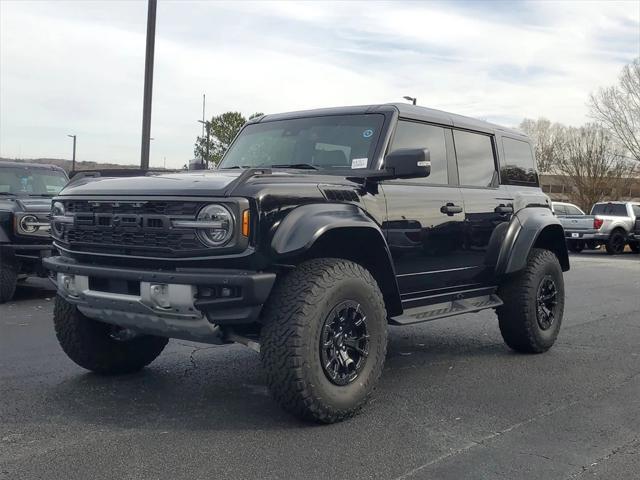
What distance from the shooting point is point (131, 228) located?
4.11 m

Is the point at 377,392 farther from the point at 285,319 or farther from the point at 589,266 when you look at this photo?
the point at 589,266

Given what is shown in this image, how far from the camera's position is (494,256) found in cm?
578

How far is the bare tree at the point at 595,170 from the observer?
39781 millimetres

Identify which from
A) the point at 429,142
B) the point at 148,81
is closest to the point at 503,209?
the point at 429,142

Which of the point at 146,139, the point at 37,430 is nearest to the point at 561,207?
the point at 146,139

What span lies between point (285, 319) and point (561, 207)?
21.8 meters

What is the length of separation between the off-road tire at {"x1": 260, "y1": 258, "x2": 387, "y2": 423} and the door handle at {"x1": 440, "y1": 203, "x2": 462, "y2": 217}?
1255 mm

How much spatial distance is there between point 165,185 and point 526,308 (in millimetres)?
3288

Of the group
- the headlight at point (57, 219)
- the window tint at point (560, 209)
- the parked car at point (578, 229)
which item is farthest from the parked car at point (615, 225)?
the headlight at point (57, 219)

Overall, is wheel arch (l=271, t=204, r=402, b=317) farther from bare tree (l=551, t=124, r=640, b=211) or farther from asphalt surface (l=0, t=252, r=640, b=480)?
bare tree (l=551, t=124, r=640, b=211)

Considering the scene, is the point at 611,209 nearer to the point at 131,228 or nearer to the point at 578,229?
the point at 578,229

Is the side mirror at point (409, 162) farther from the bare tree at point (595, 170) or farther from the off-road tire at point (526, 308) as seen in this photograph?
the bare tree at point (595, 170)

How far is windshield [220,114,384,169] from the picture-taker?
5043 mm

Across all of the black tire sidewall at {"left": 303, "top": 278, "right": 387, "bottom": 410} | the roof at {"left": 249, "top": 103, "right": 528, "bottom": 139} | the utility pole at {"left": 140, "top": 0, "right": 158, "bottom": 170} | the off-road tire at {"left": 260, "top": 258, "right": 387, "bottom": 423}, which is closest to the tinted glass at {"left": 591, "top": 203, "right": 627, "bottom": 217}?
the utility pole at {"left": 140, "top": 0, "right": 158, "bottom": 170}
